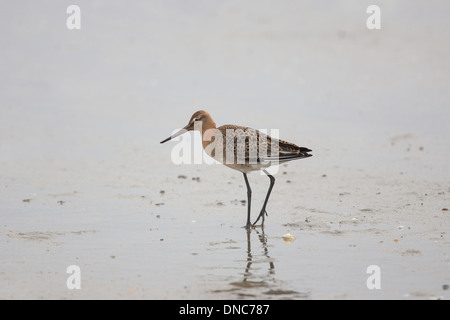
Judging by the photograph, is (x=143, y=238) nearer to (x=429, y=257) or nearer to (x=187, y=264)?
(x=187, y=264)

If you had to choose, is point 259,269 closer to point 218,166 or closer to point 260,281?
point 260,281

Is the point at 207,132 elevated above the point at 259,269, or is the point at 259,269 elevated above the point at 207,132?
the point at 207,132

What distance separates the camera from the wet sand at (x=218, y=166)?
6527 millimetres

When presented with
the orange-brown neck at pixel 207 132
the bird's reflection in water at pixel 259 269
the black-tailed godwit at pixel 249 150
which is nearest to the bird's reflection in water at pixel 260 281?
the bird's reflection in water at pixel 259 269

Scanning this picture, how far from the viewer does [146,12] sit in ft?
61.3

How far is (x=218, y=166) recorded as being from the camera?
34.6ft

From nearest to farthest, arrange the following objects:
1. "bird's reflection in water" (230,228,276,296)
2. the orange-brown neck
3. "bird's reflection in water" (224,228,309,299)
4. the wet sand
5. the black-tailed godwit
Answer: "bird's reflection in water" (224,228,309,299), "bird's reflection in water" (230,228,276,296), the wet sand, the black-tailed godwit, the orange-brown neck

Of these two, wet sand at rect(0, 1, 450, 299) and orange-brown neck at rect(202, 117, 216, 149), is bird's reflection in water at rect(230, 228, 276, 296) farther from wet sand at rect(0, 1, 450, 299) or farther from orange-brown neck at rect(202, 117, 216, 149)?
orange-brown neck at rect(202, 117, 216, 149)

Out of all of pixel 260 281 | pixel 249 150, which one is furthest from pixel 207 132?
pixel 260 281

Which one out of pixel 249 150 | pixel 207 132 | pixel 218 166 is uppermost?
pixel 207 132

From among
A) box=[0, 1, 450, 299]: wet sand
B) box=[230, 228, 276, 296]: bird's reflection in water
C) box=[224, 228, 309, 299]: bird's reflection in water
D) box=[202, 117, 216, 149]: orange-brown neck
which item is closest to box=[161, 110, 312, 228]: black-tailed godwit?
box=[202, 117, 216, 149]: orange-brown neck

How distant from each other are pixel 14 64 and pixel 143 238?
29.7 ft

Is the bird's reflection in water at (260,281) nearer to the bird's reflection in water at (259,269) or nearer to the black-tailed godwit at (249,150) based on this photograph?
the bird's reflection in water at (259,269)

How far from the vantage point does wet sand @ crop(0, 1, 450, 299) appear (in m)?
6.53
